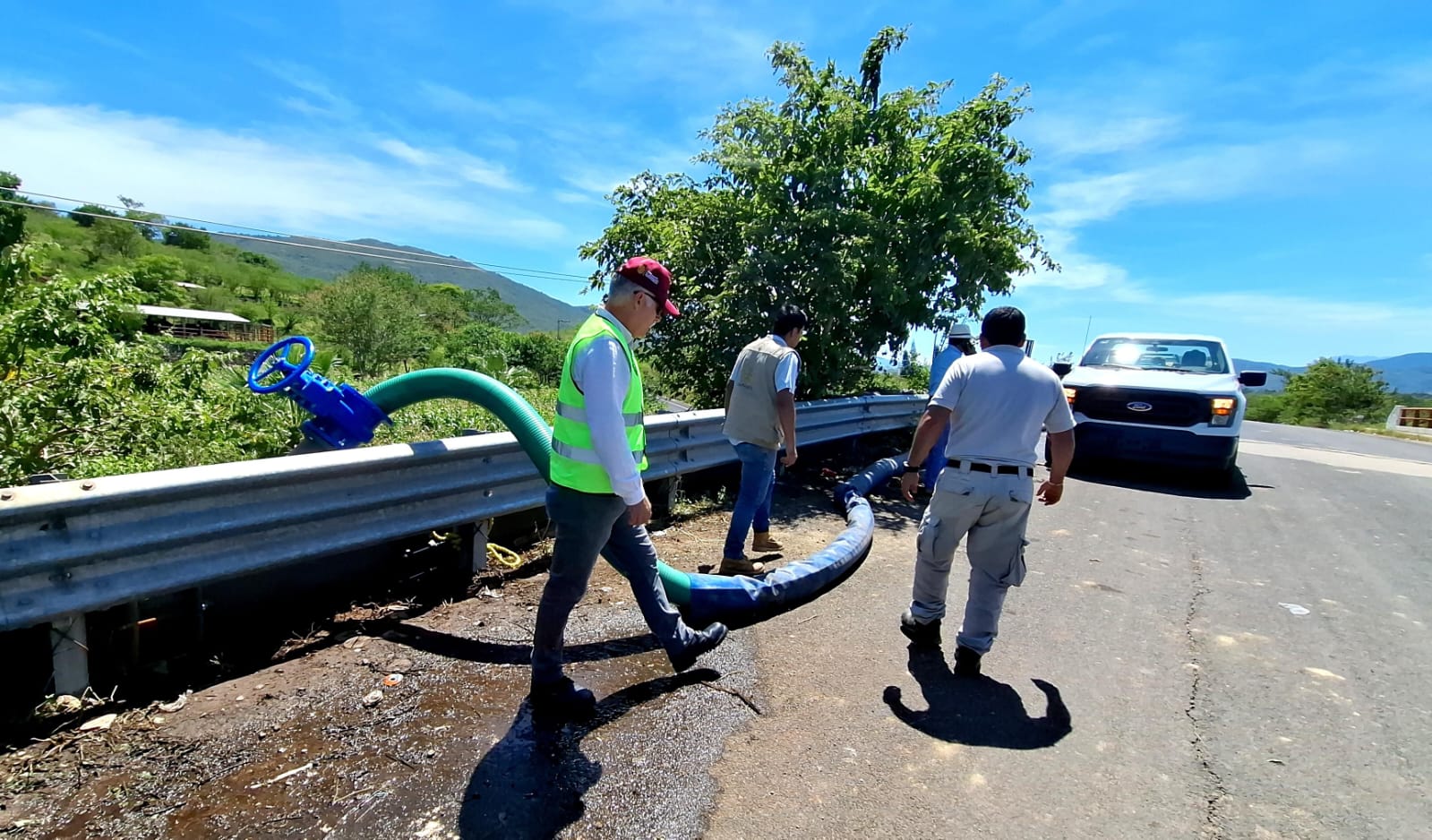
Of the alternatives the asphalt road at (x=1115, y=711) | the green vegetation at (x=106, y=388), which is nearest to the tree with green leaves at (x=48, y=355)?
the green vegetation at (x=106, y=388)

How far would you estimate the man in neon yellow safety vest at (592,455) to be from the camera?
102 inches

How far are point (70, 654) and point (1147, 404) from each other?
971cm

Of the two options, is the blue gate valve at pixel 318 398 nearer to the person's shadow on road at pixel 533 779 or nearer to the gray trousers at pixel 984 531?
the person's shadow on road at pixel 533 779

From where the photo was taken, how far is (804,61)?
28.5 ft

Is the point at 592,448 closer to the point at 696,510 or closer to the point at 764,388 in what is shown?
the point at 764,388

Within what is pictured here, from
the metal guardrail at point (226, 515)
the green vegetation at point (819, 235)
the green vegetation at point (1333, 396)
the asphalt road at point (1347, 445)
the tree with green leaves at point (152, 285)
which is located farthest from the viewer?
the green vegetation at point (1333, 396)

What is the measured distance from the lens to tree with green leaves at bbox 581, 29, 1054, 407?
7.90m

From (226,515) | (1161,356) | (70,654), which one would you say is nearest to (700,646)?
(226,515)

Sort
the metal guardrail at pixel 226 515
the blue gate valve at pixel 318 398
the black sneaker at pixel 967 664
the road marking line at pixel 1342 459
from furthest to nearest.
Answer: the road marking line at pixel 1342 459, the blue gate valve at pixel 318 398, the black sneaker at pixel 967 664, the metal guardrail at pixel 226 515

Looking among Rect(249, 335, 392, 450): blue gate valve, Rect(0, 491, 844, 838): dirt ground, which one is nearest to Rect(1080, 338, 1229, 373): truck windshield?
Rect(0, 491, 844, 838): dirt ground

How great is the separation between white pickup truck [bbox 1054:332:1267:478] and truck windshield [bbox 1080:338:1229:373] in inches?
0.4

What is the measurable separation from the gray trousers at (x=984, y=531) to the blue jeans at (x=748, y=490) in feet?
4.45

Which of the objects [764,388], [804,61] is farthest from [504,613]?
[804,61]

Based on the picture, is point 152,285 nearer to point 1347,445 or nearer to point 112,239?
point 1347,445
